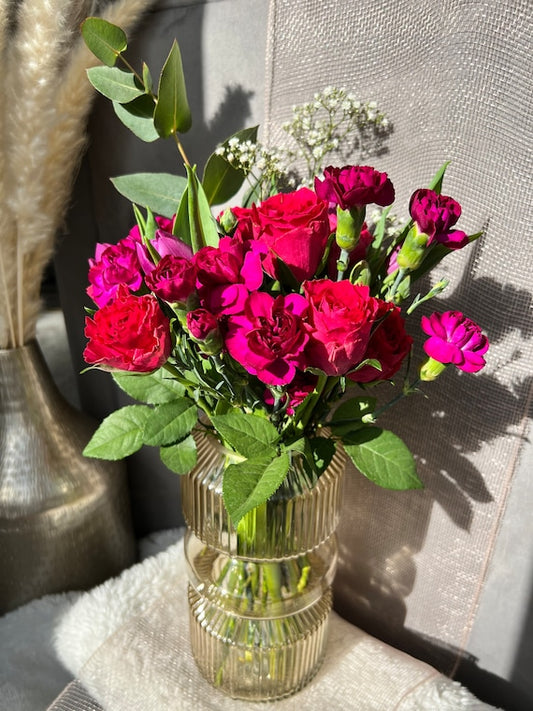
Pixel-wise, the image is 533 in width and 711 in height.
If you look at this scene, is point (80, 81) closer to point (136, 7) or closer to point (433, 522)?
point (136, 7)

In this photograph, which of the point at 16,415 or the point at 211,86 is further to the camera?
the point at 16,415

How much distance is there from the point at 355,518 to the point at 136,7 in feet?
2.20

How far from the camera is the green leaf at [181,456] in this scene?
57cm

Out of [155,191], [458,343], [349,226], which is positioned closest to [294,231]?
[349,226]

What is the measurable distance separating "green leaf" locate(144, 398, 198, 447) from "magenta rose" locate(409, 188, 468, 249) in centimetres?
26

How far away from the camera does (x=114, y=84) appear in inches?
22.9

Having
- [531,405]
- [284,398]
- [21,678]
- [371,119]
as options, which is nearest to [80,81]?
[371,119]

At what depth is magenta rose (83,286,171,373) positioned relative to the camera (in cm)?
42

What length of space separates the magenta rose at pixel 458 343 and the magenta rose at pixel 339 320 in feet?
0.24

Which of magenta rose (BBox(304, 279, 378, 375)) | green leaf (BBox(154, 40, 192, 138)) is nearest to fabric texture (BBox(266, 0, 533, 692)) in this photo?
green leaf (BBox(154, 40, 192, 138))

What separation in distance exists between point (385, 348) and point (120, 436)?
281 millimetres

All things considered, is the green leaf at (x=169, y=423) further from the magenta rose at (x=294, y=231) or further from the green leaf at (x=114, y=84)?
the green leaf at (x=114, y=84)

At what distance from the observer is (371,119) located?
0.54 meters

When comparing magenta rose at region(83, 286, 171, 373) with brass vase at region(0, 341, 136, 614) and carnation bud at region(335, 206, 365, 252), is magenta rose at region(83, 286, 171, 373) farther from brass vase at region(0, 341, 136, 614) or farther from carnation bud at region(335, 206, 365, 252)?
brass vase at region(0, 341, 136, 614)
